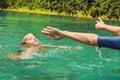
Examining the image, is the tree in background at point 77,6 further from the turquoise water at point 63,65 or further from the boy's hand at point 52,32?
the boy's hand at point 52,32

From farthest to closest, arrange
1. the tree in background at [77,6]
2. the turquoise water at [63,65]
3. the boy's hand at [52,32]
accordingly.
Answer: the tree in background at [77,6], the turquoise water at [63,65], the boy's hand at [52,32]

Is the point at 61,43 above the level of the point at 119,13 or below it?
above

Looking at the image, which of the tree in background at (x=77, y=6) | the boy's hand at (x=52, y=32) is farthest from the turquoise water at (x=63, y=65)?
the tree in background at (x=77, y=6)

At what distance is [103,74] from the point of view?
7910 millimetres

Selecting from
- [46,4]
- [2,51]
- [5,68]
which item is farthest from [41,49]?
[46,4]

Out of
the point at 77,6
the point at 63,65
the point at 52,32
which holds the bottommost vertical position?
the point at 77,6

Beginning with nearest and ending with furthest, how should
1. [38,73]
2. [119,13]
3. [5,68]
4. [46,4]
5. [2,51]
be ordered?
[38,73] → [5,68] → [2,51] → [119,13] → [46,4]

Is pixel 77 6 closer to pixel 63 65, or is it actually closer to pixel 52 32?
pixel 63 65

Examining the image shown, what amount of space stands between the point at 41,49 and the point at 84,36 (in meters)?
6.03

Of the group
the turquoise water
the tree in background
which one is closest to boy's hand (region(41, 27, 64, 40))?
the turquoise water

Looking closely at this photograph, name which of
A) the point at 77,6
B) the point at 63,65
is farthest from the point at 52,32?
the point at 77,6

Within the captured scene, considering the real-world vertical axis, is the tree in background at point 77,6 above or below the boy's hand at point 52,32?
below

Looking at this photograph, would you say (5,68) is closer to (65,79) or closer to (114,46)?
(65,79)

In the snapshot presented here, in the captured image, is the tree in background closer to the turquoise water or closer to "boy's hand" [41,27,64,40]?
the turquoise water
